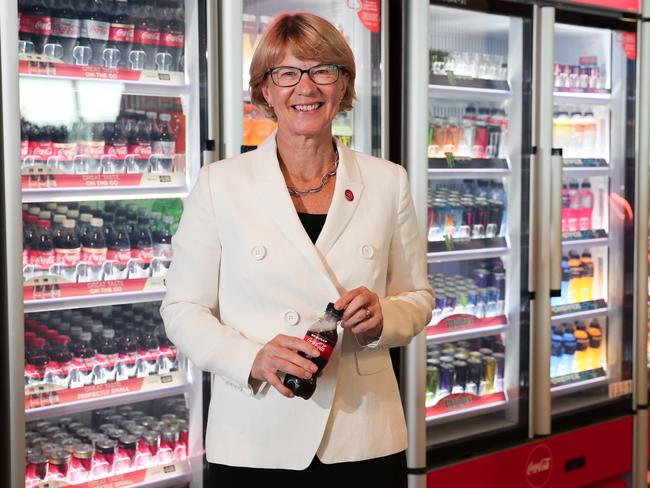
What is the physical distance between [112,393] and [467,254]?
165 centimetres

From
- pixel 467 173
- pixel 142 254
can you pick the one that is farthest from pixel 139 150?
pixel 467 173

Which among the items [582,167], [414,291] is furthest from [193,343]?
[582,167]

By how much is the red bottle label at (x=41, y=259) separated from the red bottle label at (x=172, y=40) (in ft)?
2.79

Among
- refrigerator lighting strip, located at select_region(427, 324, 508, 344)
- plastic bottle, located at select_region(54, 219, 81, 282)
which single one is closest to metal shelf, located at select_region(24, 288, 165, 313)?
plastic bottle, located at select_region(54, 219, 81, 282)

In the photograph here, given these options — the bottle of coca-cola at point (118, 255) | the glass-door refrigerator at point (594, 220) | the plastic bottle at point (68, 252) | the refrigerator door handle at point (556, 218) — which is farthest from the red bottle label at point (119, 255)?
the glass-door refrigerator at point (594, 220)

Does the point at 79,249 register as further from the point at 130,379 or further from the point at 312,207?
the point at 312,207

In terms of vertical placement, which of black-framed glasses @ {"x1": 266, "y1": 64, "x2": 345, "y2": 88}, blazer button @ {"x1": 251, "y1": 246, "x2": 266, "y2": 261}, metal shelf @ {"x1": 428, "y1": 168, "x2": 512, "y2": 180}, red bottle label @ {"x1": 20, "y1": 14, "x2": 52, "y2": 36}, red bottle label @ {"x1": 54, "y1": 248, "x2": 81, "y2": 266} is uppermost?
red bottle label @ {"x1": 20, "y1": 14, "x2": 52, "y2": 36}

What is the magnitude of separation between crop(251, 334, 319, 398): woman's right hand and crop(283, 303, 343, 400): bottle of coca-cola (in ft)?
0.05

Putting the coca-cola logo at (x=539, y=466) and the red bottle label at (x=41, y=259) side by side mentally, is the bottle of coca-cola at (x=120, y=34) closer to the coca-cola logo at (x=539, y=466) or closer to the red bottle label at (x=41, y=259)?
the red bottle label at (x=41, y=259)

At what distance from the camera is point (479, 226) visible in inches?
158

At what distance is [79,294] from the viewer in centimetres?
285

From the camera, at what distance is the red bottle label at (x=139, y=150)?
307 cm

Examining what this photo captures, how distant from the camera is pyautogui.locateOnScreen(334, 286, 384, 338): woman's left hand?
180 centimetres

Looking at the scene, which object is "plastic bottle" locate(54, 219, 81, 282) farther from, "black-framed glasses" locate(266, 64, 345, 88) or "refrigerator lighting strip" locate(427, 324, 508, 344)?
"refrigerator lighting strip" locate(427, 324, 508, 344)
